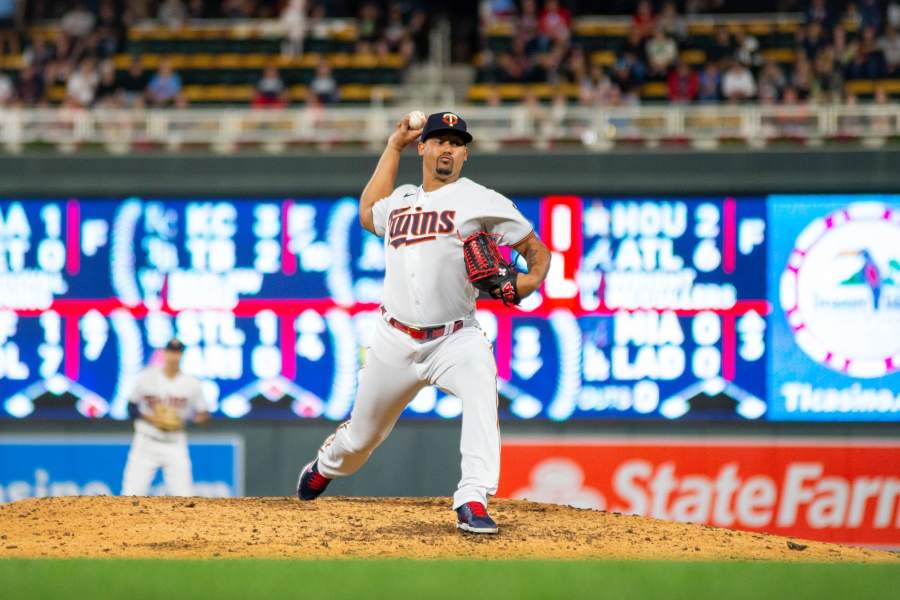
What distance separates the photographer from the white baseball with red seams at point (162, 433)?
1079 cm

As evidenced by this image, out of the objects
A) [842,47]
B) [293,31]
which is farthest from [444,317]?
[293,31]

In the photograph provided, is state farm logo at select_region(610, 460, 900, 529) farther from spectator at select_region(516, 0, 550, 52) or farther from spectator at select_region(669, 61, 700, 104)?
spectator at select_region(516, 0, 550, 52)

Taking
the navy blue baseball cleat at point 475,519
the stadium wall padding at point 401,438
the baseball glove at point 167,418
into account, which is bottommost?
the stadium wall padding at point 401,438

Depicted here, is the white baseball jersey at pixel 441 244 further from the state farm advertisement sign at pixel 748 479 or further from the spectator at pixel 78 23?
the spectator at pixel 78 23

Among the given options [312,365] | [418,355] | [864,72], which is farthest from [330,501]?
[864,72]

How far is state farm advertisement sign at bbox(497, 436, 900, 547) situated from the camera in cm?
1148

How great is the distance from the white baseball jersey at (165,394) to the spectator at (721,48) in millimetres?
5765

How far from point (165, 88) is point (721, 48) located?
5135mm

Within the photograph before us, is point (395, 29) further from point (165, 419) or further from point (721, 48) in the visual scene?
point (165, 419)

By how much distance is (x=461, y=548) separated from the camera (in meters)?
5.89

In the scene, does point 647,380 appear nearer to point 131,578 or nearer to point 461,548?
point 461,548

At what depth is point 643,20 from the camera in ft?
45.6

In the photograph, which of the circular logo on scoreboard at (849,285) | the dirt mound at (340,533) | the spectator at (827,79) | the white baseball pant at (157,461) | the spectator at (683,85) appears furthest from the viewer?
the spectator at (683,85)

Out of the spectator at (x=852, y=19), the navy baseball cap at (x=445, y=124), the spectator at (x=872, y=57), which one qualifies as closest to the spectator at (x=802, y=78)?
the spectator at (x=872, y=57)
